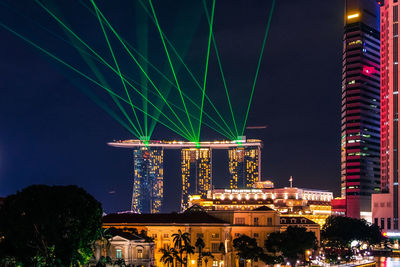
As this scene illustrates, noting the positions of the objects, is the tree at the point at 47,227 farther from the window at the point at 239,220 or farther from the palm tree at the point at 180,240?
the window at the point at 239,220

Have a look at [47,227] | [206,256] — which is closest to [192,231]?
[206,256]

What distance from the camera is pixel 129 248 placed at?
85.0 metres

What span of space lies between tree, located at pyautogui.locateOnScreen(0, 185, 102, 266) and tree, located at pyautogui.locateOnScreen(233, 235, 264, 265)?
126 feet

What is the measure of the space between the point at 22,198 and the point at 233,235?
166ft

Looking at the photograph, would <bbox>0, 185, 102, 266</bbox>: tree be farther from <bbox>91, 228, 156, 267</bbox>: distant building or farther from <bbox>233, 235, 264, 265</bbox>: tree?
<bbox>233, 235, 264, 265</bbox>: tree

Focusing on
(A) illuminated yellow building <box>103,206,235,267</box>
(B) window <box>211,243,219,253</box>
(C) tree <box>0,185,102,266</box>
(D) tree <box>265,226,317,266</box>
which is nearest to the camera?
(C) tree <box>0,185,102,266</box>

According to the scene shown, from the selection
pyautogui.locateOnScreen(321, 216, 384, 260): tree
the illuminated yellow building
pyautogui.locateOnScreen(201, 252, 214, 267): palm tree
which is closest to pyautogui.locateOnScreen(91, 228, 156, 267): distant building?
the illuminated yellow building

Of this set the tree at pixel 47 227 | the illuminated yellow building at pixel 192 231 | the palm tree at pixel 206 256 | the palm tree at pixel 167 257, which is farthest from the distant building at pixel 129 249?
the tree at pixel 47 227

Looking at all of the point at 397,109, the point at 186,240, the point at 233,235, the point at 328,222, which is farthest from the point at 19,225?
the point at 397,109

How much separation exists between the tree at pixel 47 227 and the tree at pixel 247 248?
38396 mm

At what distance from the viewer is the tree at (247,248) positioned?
9544 centimetres

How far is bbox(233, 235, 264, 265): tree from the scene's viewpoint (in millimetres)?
95438

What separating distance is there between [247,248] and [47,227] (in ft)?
144

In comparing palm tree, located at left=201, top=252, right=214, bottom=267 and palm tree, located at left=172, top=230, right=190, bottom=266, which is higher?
palm tree, located at left=172, top=230, right=190, bottom=266
